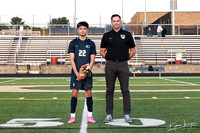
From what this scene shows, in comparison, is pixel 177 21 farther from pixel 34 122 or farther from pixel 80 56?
pixel 34 122

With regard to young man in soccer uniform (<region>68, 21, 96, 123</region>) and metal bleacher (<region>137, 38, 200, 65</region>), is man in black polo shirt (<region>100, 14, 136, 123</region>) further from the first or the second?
metal bleacher (<region>137, 38, 200, 65</region>)

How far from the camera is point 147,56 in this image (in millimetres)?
35344

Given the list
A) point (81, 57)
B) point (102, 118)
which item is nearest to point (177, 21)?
point (102, 118)

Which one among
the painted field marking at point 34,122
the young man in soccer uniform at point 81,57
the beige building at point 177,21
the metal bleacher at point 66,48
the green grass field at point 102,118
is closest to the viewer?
the green grass field at point 102,118

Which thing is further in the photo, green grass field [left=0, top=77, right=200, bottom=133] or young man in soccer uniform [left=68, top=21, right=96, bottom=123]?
young man in soccer uniform [left=68, top=21, right=96, bottom=123]

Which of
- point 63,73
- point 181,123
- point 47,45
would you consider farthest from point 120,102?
point 47,45

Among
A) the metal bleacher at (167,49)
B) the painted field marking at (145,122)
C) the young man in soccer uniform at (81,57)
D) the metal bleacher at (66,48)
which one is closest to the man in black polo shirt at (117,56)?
the painted field marking at (145,122)

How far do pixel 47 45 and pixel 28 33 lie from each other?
4784 millimetres

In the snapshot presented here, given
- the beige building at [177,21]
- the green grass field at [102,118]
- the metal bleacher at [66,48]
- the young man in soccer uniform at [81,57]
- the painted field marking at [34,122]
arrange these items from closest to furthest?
the green grass field at [102,118], the painted field marking at [34,122], the young man in soccer uniform at [81,57], the metal bleacher at [66,48], the beige building at [177,21]

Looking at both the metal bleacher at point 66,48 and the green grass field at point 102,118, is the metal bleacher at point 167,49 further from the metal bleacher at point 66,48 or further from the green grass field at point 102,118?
the green grass field at point 102,118

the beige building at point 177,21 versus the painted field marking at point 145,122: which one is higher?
the beige building at point 177,21

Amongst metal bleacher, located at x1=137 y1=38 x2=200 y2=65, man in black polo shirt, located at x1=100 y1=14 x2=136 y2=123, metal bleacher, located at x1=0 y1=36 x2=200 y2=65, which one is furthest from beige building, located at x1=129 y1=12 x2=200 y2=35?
man in black polo shirt, located at x1=100 y1=14 x2=136 y2=123

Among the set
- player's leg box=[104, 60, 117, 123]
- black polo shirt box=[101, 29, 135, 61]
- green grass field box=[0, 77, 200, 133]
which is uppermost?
black polo shirt box=[101, 29, 135, 61]

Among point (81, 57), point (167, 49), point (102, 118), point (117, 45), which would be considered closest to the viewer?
point (81, 57)
